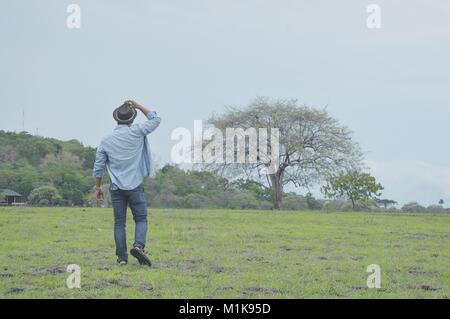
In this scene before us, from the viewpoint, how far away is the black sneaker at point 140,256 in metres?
8.73

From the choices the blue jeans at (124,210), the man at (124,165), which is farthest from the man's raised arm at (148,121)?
the blue jeans at (124,210)

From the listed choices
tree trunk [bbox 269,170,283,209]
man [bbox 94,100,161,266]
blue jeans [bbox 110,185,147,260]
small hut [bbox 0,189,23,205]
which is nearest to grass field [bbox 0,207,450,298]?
blue jeans [bbox 110,185,147,260]

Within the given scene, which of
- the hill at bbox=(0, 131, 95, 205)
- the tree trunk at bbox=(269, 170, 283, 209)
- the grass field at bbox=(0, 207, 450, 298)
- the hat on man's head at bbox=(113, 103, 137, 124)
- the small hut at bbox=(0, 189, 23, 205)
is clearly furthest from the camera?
the hill at bbox=(0, 131, 95, 205)

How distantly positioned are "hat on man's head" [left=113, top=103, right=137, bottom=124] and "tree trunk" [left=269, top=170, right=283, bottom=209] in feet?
108

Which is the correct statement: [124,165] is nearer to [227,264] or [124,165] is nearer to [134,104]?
[134,104]

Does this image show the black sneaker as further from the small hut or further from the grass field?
the small hut

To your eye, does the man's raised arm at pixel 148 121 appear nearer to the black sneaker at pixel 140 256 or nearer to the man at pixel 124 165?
the man at pixel 124 165

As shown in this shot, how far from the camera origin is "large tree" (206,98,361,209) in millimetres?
41719

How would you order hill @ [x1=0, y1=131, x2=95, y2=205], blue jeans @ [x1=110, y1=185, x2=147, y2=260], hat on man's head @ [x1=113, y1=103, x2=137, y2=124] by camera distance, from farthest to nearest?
1. hill @ [x1=0, y1=131, x2=95, y2=205]
2. hat on man's head @ [x1=113, y1=103, x2=137, y2=124]
3. blue jeans @ [x1=110, y1=185, x2=147, y2=260]

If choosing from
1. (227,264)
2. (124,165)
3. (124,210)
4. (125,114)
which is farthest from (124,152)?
(227,264)

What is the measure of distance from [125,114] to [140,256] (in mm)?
1922

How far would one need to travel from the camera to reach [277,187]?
41.9 m
